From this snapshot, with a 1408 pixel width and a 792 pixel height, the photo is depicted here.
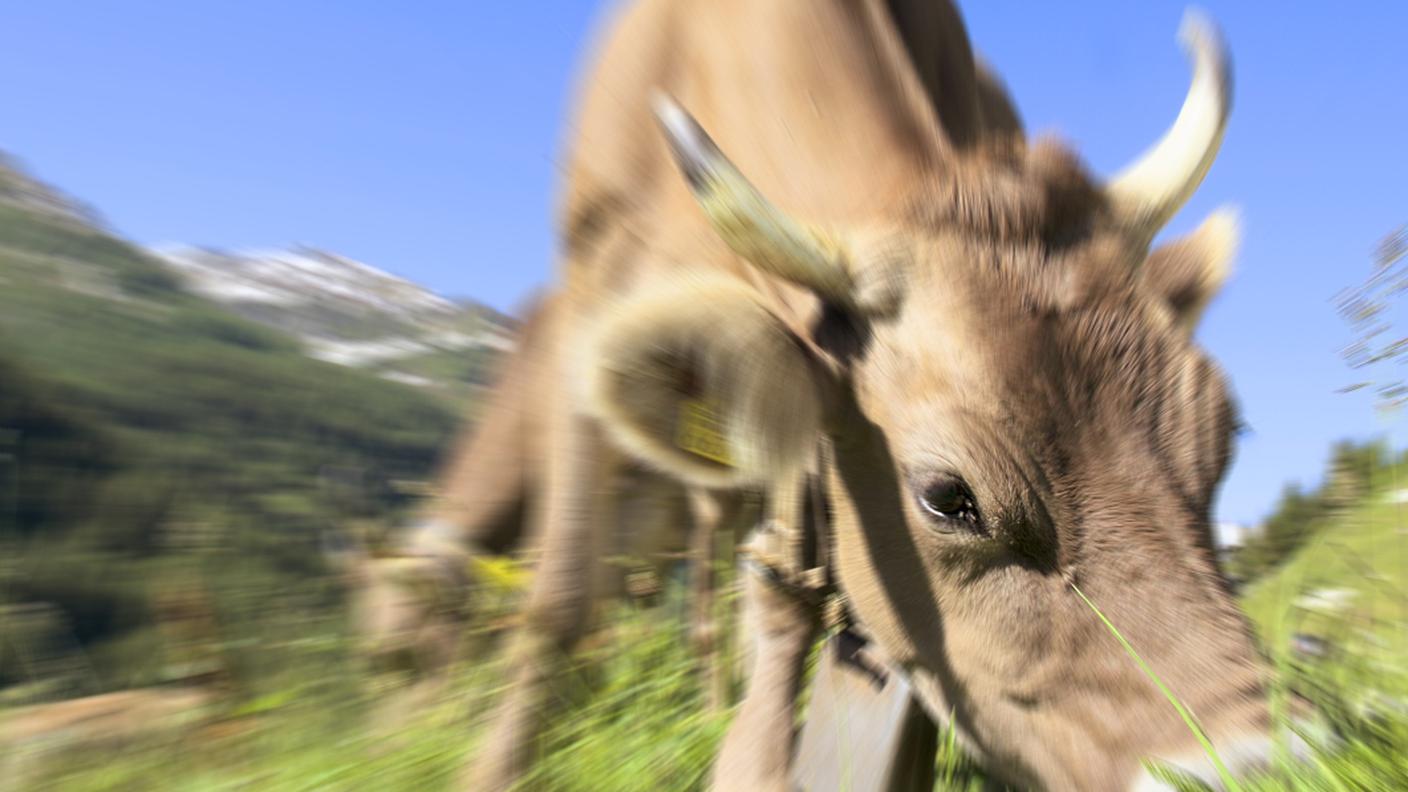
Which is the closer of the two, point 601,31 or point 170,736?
point 170,736

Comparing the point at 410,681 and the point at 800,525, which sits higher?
the point at 800,525

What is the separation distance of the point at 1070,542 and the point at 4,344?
6839 centimetres

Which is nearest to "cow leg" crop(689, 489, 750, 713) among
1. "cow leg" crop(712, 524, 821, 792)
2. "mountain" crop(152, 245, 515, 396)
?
"cow leg" crop(712, 524, 821, 792)

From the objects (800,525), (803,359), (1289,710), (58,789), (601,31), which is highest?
(601,31)

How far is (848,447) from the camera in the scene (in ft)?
8.24

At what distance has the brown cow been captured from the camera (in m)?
2.07

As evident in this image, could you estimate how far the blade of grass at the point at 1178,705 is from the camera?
1.73m

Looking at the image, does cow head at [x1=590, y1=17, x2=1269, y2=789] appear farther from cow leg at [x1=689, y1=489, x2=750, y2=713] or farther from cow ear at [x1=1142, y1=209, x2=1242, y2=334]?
cow leg at [x1=689, y1=489, x2=750, y2=713]

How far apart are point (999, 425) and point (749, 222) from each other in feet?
2.09

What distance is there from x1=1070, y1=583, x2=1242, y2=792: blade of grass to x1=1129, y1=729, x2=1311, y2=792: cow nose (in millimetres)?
15

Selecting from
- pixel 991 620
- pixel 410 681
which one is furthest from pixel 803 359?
pixel 410 681

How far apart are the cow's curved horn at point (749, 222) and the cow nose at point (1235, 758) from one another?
1.10 m

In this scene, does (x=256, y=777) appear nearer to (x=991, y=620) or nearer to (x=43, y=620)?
(x=43, y=620)

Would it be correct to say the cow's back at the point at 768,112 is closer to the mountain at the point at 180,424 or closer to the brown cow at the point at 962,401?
the brown cow at the point at 962,401
